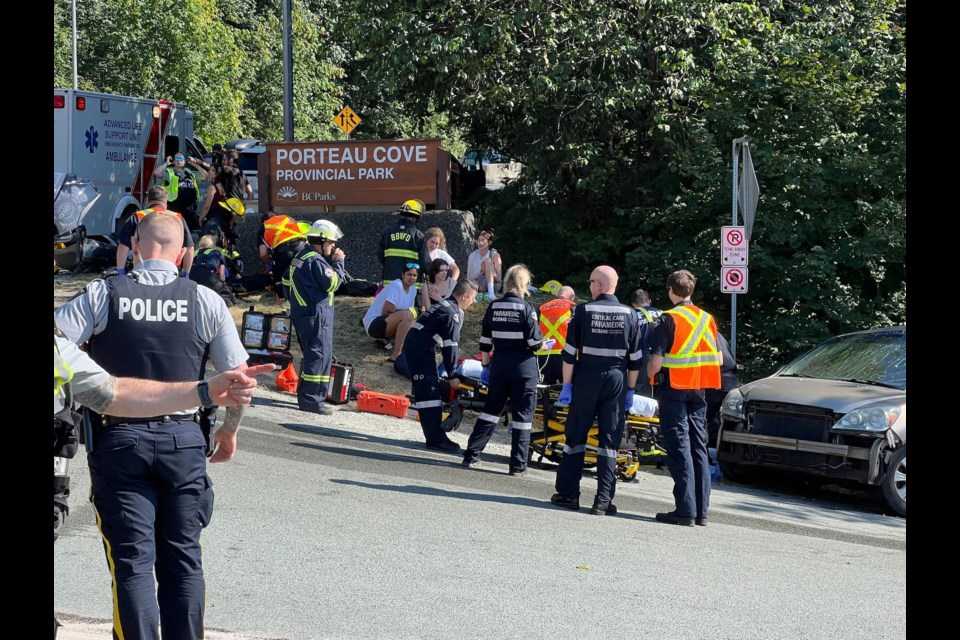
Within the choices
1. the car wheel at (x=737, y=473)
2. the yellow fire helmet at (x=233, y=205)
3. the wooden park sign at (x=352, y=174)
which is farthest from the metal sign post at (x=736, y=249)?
the yellow fire helmet at (x=233, y=205)

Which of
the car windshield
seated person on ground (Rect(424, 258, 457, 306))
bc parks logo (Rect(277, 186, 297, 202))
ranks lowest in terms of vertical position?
the car windshield

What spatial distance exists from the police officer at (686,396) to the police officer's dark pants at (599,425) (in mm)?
343

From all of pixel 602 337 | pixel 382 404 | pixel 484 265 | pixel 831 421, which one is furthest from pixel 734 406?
pixel 484 265

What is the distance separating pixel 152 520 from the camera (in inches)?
185

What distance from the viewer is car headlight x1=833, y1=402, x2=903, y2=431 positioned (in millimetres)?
9953

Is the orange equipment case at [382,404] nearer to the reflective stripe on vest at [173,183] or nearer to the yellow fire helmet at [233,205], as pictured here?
the yellow fire helmet at [233,205]

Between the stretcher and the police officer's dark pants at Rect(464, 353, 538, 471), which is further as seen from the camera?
the stretcher

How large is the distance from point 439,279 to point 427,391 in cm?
267

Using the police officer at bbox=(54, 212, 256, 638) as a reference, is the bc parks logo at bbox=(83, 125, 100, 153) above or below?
above

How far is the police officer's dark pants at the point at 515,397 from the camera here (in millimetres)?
10312

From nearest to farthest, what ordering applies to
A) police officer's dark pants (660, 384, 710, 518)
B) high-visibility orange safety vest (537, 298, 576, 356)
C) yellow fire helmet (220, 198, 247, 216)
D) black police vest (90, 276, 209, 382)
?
black police vest (90, 276, 209, 382) → police officer's dark pants (660, 384, 710, 518) → high-visibility orange safety vest (537, 298, 576, 356) → yellow fire helmet (220, 198, 247, 216)

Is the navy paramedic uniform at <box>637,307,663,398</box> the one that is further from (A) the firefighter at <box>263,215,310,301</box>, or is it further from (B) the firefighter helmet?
(A) the firefighter at <box>263,215,310,301</box>

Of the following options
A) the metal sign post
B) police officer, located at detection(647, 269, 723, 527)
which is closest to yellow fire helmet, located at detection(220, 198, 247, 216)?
the metal sign post
